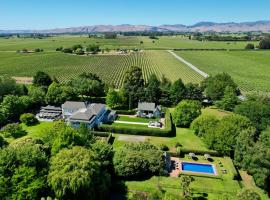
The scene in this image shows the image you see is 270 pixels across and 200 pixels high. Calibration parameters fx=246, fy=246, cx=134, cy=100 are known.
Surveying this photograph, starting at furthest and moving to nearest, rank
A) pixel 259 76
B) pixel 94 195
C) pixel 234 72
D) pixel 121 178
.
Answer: pixel 234 72 < pixel 259 76 < pixel 121 178 < pixel 94 195

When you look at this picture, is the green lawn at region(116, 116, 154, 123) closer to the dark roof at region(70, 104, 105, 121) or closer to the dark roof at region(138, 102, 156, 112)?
the dark roof at region(138, 102, 156, 112)

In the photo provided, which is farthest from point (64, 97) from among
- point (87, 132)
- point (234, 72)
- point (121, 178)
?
point (234, 72)

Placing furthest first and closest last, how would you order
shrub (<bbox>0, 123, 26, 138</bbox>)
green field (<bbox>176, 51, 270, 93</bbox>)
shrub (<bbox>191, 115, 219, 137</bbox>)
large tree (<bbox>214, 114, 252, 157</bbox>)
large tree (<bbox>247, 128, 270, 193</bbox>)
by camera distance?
green field (<bbox>176, 51, 270, 93</bbox>) < shrub (<bbox>0, 123, 26, 138</bbox>) < shrub (<bbox>191, 115, 219, 137</bbox>) < large tree (<bbox>214, 114, 252, 157</bbox>) < large tree (<bbox>247, 128, 270, 193</bbox>)

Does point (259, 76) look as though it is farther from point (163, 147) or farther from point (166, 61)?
point (163, 147)

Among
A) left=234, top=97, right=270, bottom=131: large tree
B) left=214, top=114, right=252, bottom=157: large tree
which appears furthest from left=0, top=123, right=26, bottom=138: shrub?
left=234, top=97, right=270, bottom=131: large tree

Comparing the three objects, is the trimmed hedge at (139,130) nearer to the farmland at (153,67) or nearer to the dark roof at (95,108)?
the dark roof at (95,108)

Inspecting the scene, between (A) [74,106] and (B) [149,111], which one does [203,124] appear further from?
(A) [74,106]
